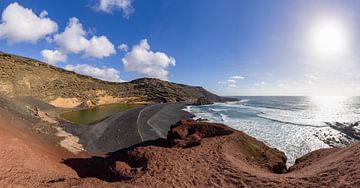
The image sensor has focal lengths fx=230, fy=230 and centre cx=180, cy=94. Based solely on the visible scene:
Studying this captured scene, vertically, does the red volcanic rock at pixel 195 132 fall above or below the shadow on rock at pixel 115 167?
above

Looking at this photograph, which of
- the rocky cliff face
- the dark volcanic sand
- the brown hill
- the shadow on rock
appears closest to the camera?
the dark volcanic sand

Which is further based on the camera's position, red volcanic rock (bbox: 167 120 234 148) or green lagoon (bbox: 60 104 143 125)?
green lagoon (bbox: 60 104 143 125)

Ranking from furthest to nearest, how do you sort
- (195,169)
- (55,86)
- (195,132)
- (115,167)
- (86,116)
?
(55,86) < (86,116) < (195,132) < (195,169) < (115,167)

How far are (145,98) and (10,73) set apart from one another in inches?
Answer: 2164

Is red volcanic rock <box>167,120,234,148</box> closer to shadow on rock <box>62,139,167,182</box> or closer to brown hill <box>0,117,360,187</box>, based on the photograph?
brown hill <box>0,117,360,187</box>

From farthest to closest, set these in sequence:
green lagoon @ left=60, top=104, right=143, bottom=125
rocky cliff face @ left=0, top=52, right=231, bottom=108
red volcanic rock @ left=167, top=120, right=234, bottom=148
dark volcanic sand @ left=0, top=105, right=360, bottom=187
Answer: rocky cliff face @ left=0, top=52, right=231, bottom=108, green lagoon @ left=60, top=104, right=143, bottom=125, red volcanic rock @ left=167, top=120, right=234, bottom=148, dark volcanic sand @ left=0, top=105, right=360, bottom=187

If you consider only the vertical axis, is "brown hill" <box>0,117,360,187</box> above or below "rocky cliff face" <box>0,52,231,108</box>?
below

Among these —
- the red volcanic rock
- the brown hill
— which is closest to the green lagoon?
the red volcanic rock

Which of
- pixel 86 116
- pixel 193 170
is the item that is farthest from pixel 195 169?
pixel 86 116

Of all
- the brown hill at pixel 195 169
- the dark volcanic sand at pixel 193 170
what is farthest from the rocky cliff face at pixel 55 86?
the dark volcanic sand at pixel 193 170

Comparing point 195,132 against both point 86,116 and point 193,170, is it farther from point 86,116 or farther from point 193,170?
point 86,116

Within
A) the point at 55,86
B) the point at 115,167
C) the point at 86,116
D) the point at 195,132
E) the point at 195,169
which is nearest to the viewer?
the point at 115,167

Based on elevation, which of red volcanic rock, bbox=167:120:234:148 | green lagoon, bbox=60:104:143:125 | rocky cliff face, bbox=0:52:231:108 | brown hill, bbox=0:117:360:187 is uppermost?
rocky cliff face, bbox=0:52:231:108

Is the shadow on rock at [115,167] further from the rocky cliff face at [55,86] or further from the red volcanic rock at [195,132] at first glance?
the rocky cliff face at [55,86]
